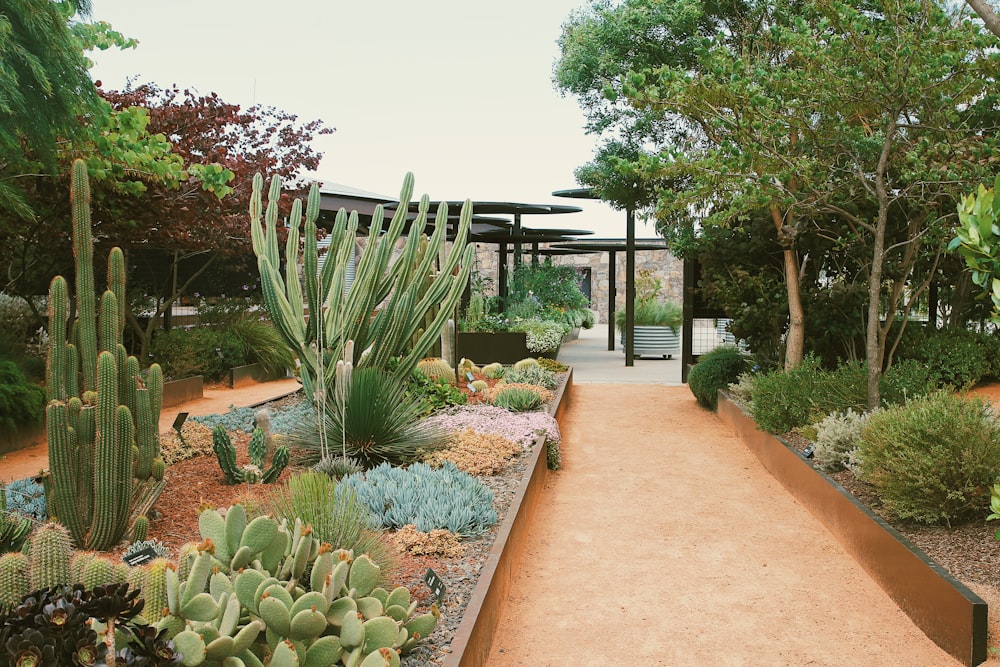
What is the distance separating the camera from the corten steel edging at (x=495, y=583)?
3.08m

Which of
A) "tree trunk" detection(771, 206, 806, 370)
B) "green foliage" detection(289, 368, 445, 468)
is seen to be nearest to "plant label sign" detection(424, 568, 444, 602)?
"green foliage" detection(289, 368, 445, 468)

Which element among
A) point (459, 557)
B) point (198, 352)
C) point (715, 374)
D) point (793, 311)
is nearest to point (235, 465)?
point (459, 557)

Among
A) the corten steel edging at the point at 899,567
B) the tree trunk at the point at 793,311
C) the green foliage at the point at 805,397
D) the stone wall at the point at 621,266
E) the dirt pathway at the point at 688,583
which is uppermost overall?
the stone wall at the point at 621,266

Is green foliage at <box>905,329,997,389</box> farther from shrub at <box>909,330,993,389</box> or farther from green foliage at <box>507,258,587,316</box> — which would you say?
green foliage at <box>507,258,587,316</box>

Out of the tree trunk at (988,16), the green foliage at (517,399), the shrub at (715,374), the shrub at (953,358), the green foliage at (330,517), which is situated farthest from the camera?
the shrub at (715,374)

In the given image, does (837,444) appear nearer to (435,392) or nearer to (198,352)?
(435,392)

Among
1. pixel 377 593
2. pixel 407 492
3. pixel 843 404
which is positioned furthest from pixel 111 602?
pixel 843 404

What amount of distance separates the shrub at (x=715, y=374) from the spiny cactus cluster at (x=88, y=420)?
772cm

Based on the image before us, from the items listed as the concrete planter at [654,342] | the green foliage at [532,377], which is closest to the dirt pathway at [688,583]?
the green foliage at [532,377]

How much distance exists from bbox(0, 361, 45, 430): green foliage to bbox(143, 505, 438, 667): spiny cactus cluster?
17.5ft

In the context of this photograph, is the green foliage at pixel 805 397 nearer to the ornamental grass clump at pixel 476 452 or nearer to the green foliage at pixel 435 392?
the ornamental grass clump at pixel 476 452

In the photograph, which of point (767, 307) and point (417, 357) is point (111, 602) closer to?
point (417, 357)

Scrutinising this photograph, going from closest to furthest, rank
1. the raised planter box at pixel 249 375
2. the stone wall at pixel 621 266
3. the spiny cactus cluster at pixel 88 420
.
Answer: the spiny cactus cluster at pixel 88 420
the raised planter box at pixel 249 375
the stone wall at pixel 621 266

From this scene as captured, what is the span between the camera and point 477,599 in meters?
3.44
